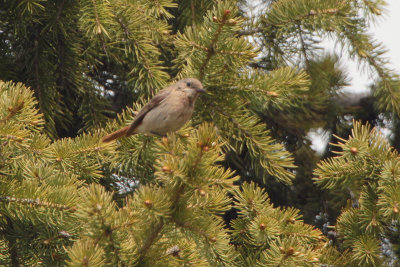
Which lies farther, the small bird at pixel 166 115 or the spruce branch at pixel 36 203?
the small bird at pixel 166 115

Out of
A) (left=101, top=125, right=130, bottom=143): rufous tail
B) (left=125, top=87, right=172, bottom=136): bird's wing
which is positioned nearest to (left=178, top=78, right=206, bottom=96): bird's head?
(left=125, top=87, right=172, bottom=136): bird's wing

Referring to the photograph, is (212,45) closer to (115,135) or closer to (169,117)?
(169,117)

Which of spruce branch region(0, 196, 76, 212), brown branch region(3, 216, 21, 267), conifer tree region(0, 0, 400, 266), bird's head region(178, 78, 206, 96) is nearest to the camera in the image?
conifer tree region(0, 0, 400, 266)

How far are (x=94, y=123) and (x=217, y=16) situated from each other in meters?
1.35

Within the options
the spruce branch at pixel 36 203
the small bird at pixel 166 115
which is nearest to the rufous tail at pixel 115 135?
the small bird at pixel 166 115

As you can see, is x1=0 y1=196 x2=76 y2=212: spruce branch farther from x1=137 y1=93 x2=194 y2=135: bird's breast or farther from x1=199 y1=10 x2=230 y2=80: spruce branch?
x1=199 y1=10 x2=230 y2=80: spruce branch

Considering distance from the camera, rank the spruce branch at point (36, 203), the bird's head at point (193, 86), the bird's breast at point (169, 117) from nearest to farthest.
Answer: the spruce branch at point (36, 203), the bird's head at point (193, 86), the bird's breast at point (169, 117)

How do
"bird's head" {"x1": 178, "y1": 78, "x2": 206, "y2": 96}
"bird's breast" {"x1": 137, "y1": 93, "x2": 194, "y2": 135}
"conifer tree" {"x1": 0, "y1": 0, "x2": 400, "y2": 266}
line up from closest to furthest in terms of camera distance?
"conifer tree" {"x1": 0, "y1": 0, "x2": 400, "y2": 266} < "bird's head" {"x1": 178, "y1": 78, "x2": 206, "y2": 96} < "bird's breast" {"x1": 137, "y1": 93, "x2": 194, "y2": 135}

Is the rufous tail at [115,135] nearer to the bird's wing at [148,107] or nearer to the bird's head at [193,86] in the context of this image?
the bird's wing at [148,107]

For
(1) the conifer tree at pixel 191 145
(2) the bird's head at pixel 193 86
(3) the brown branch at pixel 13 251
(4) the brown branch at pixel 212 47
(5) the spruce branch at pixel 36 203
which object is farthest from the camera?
(2) the bird's head at pixel 193 86


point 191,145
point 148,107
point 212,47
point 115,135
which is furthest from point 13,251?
point 212,47

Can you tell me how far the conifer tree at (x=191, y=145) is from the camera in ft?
7.45

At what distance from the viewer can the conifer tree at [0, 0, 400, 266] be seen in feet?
7.45

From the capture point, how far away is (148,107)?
11.2ft
